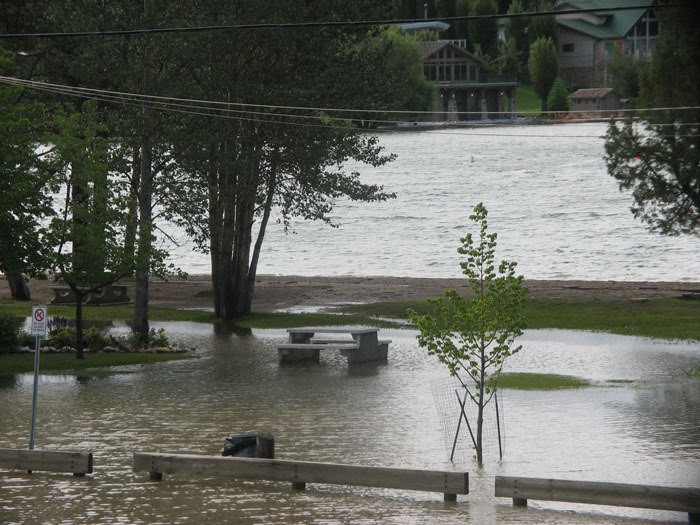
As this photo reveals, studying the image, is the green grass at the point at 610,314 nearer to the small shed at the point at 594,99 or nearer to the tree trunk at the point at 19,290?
the tree trunk at the point at 19,290

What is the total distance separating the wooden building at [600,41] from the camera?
49.8m

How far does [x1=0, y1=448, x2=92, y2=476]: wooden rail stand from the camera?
16.8 m

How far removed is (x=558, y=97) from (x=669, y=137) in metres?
83.4

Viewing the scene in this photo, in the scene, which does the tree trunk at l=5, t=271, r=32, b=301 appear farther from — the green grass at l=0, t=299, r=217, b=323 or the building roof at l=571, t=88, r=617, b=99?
the building roof at l=571, t=88, r=617, b=99

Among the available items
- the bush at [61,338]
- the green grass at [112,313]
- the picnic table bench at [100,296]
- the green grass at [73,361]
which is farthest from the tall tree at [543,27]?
the green grass at [73,361]

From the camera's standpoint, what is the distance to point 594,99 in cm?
12594

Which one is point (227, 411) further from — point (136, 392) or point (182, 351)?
point (182, 351)

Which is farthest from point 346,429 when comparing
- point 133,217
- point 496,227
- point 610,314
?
point 496,227

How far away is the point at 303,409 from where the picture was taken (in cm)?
2362

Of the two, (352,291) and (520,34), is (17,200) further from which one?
(520,34)

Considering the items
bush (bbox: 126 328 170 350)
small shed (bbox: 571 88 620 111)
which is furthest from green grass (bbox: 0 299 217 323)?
small shed (bbox: 571 88 620 111)

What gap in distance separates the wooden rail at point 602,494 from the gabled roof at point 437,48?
122683mm

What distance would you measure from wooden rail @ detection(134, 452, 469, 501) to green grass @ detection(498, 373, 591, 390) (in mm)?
11259

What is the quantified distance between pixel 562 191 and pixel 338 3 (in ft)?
248
